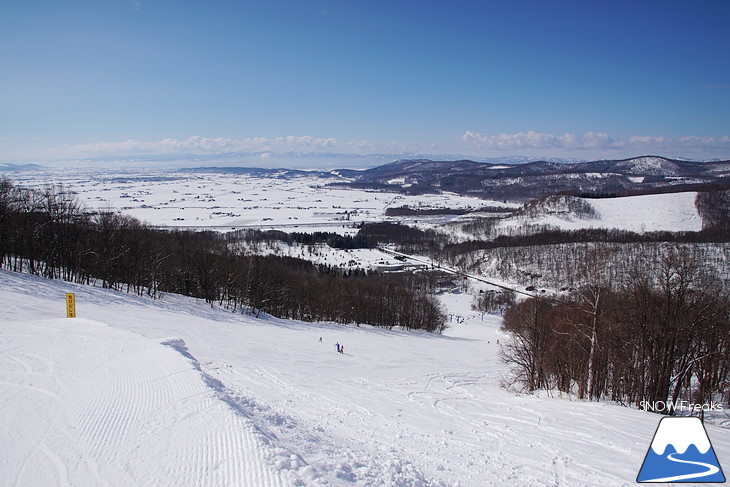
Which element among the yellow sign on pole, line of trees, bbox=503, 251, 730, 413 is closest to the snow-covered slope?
line of trees, bbox=503, 251, 730, 413

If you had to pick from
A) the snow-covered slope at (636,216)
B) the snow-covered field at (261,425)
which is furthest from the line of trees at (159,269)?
the snow-covered slope at (636,216)

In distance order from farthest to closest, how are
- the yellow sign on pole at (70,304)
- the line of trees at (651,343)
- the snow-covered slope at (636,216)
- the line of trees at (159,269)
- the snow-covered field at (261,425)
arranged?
the snow-covered slope at (636,216)
the line of trees at (159,269)
the yellow sign on pole at (70,304)
the line of trees at (651,343)
the snow-covered field at (261,425)

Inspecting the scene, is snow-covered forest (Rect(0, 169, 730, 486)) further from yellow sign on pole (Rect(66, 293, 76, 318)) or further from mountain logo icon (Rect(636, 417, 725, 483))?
yellow sign on pole (Rect(66, 293, 76, 318))

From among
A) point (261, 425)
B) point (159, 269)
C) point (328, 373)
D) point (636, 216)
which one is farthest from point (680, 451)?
point (636, 216)

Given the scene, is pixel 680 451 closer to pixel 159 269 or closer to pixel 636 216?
pixel 159 269

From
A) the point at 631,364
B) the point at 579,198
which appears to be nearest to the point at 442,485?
the point at 631,364

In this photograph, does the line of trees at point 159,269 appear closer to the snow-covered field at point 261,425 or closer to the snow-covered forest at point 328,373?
the snow-covered forest at point 328,373
